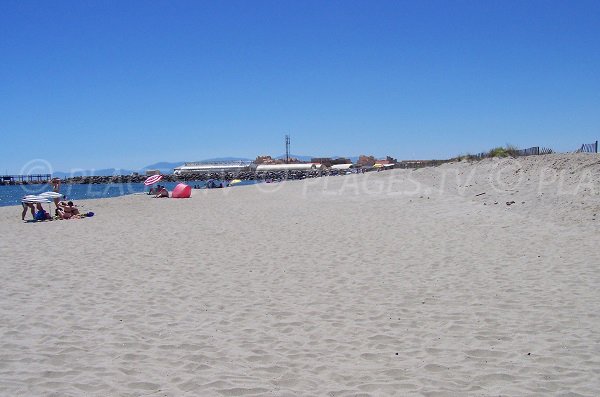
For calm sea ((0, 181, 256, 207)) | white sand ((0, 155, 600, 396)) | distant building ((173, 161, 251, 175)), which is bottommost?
white sand ((0, 155, 600, 396))

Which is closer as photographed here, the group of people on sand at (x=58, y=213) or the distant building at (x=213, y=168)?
the group of people on sand at (x=58, y=213)

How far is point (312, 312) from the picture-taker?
18.8 feet

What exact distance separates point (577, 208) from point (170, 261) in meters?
9.99

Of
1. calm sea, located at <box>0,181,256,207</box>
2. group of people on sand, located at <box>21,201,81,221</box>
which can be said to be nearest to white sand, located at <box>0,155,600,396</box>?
group of people on sand, located at <box>21,201,81,221</box>

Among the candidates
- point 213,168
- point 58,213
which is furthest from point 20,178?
point 58,213

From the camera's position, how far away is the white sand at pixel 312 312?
12.7 ft

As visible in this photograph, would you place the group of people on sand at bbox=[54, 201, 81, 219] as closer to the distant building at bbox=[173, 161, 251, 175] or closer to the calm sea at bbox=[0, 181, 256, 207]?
the calm sea at bbox=[0, 181, 256, 207]

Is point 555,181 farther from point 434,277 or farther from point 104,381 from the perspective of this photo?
point 104,381

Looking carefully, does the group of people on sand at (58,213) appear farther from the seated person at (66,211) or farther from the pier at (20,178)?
the pier at (20,178)

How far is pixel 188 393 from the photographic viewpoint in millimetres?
3645

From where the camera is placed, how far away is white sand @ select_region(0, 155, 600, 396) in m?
3.88

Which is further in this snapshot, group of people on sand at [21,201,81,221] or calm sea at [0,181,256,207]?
calm sea at [0,181,256,207]

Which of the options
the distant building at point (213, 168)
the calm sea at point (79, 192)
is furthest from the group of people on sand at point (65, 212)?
the distant building at point (213, 168)

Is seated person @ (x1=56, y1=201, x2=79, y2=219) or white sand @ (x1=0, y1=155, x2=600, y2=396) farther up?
seated person @ (x1=56, y1=201, x2=79, y2=219)
